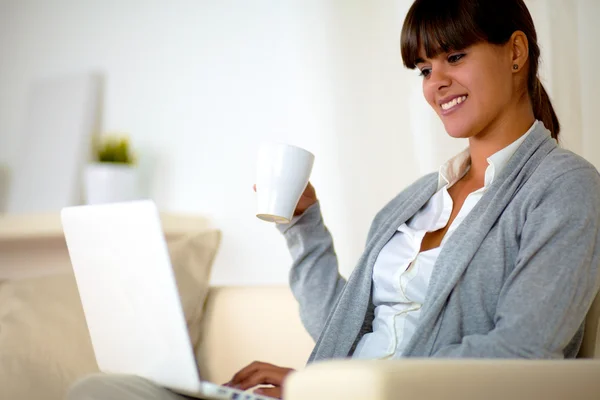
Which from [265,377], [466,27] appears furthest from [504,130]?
[265,377]

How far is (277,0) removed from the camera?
235cm

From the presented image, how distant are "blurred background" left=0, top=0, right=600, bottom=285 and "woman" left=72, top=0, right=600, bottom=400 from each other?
20.7 inches

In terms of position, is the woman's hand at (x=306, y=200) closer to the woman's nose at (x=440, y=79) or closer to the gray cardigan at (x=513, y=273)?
the gray cardigan at (x=513, y=273)

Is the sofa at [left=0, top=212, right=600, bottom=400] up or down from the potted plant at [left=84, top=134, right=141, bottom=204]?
down

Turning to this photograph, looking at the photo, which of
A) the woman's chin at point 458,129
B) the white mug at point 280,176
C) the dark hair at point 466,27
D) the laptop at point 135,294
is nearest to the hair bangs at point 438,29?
the dark hair at point 466,27

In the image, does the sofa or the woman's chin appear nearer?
the woman's chin

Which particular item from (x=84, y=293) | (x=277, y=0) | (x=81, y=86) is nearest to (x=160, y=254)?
(x=84, y=293)

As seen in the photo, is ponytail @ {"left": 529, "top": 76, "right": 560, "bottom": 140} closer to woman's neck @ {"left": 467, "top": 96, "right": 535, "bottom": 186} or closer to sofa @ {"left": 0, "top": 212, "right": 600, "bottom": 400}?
woman's neck @ {"left": 467, "top": 96, "right": 535, "bottom": 186}

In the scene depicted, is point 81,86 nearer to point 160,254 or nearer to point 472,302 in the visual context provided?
point 160,254

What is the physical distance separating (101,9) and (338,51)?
99 cm

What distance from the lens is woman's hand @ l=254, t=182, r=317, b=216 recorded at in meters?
1.44

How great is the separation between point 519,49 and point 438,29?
0.15m

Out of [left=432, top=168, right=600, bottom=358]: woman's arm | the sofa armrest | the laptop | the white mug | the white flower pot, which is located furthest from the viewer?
the white flower pot

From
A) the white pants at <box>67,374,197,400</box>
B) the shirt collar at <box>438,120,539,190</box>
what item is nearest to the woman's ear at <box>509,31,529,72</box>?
the shirt collar at <box>438,120,539,190</box>
